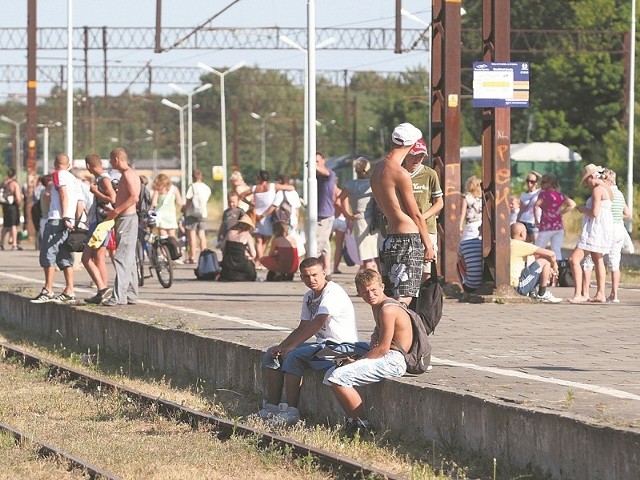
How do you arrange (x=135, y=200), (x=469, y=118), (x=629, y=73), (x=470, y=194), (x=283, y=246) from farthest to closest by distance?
1. (x=469, y=118)
2. (x=629, y=73)
3. (x=283, y=246)
4. (x=470, y=194)
5. (x=135, y=200)

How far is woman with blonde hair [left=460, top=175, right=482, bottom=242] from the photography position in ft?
69.9

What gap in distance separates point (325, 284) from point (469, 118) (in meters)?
87.3

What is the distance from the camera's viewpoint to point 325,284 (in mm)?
11477

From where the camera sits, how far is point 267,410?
11.8 meters

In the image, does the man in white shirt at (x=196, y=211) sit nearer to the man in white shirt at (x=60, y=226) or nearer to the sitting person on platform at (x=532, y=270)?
the man in white shirt at (x=60, y=226)

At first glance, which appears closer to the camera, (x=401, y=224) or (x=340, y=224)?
(x=401, y=224)

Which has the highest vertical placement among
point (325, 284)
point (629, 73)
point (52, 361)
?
point (629, 73)

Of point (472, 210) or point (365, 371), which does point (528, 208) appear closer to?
point (472, 210)

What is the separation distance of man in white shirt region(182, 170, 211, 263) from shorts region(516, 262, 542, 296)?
12.1 metres

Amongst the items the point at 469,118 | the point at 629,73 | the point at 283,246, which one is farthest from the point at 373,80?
the point at 283,246

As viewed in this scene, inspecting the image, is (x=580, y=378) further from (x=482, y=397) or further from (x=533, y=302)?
(x=533, y=302)

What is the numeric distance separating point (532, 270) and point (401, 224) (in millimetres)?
6999

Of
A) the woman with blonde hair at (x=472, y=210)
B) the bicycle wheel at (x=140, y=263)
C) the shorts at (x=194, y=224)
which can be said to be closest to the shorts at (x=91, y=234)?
the bicycle wheel at (x=140, y=263)

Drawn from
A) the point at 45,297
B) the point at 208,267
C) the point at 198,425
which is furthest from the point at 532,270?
the point at 198,425
